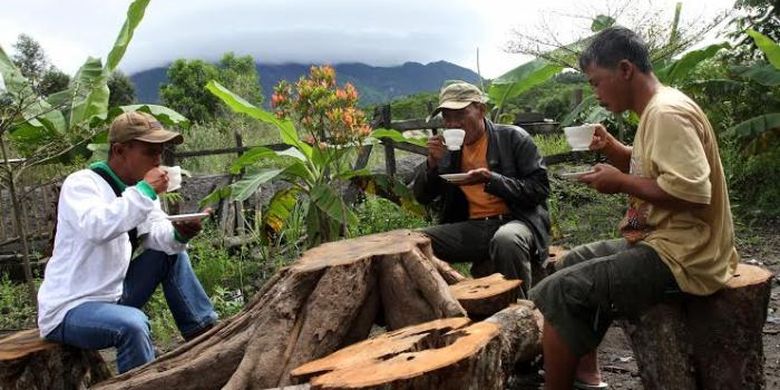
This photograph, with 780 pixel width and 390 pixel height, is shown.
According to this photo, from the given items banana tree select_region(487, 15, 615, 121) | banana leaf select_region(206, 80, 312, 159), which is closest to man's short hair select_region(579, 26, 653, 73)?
banana leaf select_region(206, 80, 312, 159)

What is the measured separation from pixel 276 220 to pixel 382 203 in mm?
1558

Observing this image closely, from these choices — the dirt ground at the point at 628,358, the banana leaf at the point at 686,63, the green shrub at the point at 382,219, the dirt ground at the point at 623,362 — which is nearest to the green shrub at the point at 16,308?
the dirt ground at the point at 623,362

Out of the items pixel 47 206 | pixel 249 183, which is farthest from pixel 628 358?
pixel 47 206

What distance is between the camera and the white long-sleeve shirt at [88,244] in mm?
2824

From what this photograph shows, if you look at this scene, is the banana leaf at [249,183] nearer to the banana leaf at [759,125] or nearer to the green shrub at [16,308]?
the green shrub at [16,308]

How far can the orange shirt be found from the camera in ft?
13.5

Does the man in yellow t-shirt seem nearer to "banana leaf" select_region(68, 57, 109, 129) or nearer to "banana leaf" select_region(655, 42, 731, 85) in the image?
"banana leaf" select_region(68, 57, 109, 129)

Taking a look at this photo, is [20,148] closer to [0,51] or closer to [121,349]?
[0,51]

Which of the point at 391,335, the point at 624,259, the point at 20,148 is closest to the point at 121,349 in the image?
the point at 391,335

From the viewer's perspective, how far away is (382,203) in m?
6.99

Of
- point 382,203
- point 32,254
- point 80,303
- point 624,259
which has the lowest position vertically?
point 32,254

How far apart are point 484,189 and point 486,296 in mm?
1041

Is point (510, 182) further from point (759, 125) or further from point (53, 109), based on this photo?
point (759, 125)

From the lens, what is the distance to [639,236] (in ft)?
8.79
